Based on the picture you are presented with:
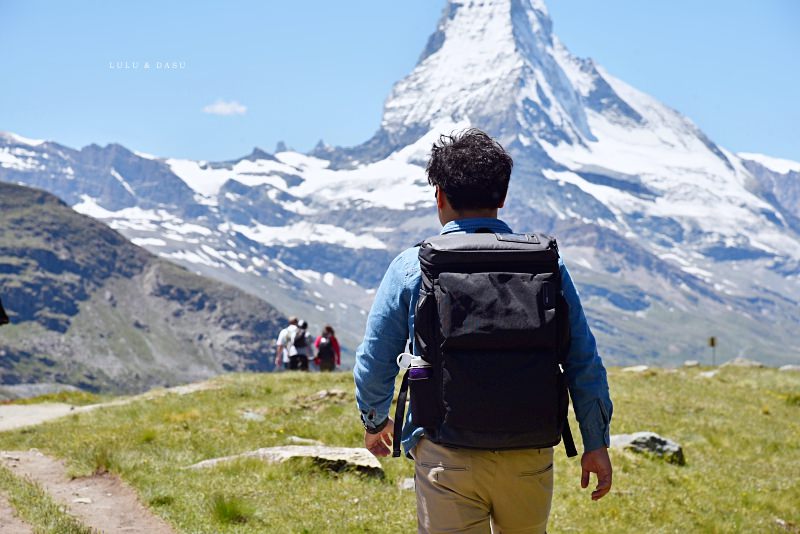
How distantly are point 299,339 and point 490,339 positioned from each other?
33881 millimetres

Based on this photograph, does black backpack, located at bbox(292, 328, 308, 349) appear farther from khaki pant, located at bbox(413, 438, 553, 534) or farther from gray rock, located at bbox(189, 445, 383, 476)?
khaki pant, located at bbox(413, 438, 553, 534)

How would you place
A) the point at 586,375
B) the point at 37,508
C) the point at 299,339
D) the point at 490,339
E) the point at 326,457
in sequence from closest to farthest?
the point at 490,339
the point at 586,375
the point at 37,508
the point at 326,457
the point at 299,339

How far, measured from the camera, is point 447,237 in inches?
247

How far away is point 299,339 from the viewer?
129ft

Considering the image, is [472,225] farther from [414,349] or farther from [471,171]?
[414,349]

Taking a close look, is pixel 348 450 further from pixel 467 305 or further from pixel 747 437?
A: pixel 747 437

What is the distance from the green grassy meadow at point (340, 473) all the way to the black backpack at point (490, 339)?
603cm

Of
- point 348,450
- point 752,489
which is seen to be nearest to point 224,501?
point 348,450

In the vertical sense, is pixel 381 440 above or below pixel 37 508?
above

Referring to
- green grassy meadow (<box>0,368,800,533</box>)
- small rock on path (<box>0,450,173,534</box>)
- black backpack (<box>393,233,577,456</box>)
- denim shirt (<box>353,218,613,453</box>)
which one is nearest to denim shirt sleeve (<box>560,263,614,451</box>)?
denim shirt (<box>353,218,613,453</box>)

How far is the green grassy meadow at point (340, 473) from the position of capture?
12.6m

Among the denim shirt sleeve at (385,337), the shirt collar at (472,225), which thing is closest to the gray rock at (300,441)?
the denim shirt sleeve at (385,337)

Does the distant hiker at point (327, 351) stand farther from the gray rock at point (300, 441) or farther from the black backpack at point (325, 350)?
the gray rock at point (300, 441)

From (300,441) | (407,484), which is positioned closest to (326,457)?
(407,484)
